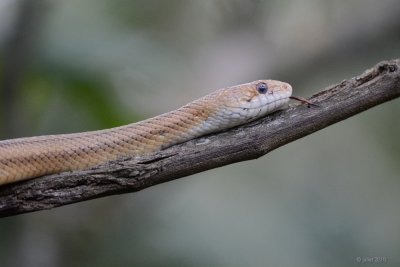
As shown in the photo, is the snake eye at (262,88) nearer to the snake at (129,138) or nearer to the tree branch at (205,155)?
the snake at (129,138)

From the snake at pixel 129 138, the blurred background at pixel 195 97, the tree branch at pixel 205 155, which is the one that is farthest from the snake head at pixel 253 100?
the blurred background at pixel 195 97

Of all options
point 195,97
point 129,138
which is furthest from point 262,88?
point 195,97

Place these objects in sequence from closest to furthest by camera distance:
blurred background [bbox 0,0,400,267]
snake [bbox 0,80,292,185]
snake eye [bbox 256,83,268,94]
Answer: snake [bbox 0,80,292,185]
snake eye [bbox 256,83,268,94]
blurred background [bbox 0,0,400,267]

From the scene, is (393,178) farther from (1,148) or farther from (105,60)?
(1,148)

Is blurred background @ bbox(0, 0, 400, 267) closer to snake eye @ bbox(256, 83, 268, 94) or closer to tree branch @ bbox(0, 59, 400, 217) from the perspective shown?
snake eye @ bbox(256, 83, 268, 94)

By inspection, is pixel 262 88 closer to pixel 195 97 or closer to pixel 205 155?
pixel 205 155

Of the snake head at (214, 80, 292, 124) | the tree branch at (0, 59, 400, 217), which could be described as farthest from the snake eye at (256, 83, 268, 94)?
the tree branch at (0, 59, 400, 217)

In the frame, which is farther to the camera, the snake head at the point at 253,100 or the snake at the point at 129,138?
the snake head at the point at 253,100
